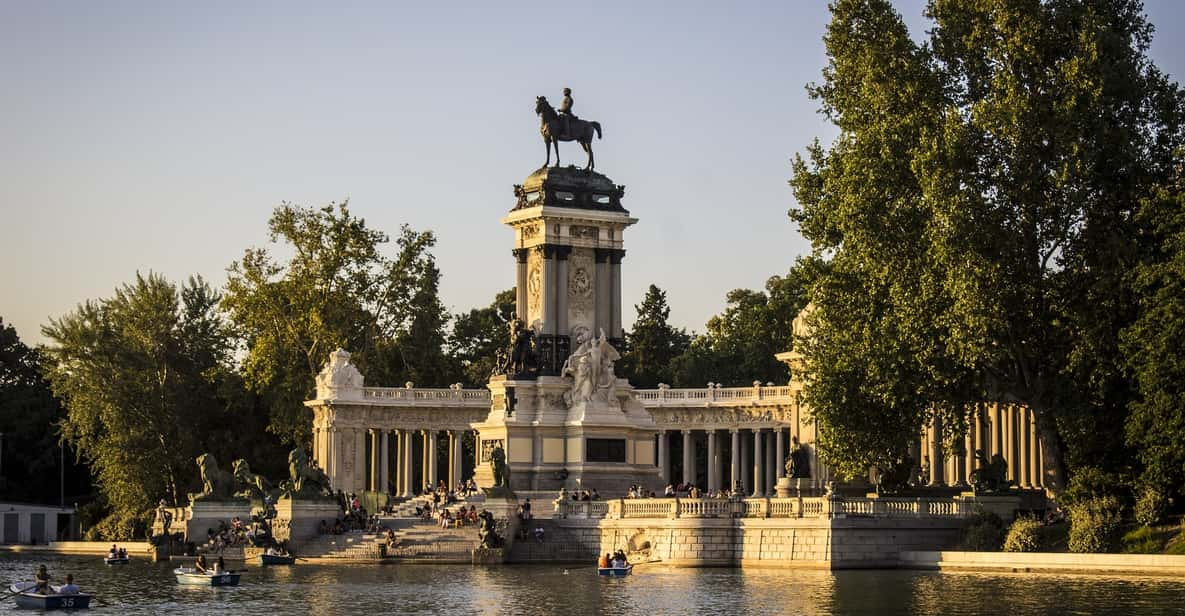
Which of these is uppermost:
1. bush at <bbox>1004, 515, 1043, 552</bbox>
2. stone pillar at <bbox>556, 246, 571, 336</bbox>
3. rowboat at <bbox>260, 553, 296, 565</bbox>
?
stone pillar at <bbox>556, 246, 571, 336</bbox>

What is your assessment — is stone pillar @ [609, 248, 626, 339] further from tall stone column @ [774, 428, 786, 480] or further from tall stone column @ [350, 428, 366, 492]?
tall stone column @ [350, 428, 366, 492]

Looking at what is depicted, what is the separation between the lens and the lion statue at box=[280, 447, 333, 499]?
7906cm

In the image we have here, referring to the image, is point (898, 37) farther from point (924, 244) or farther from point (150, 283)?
point (150, 283)

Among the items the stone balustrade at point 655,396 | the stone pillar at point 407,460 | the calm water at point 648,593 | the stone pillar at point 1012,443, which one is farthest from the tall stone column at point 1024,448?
the stone pillar at point 407,460

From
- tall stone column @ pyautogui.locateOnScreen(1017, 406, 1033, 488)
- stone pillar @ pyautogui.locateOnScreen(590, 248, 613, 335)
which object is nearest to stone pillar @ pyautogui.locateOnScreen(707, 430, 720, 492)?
tall stone column @ pyautogui.locateOnScreen(1017, 406, 1033, 488)

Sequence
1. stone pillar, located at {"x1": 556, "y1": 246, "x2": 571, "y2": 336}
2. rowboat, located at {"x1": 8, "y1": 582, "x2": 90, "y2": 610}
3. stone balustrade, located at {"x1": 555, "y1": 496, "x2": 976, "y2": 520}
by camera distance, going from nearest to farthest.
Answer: rowboat, located at {"x1": 8, "y1": 582, "x2": 90, "y2": 610} → stone balustrade, located at {"x1": 555, "y1": 496, "x2": 976, "y2": 520} → stone pillar, located at {"x1": 556, "y1": 246, "x2": 571, "y2": 336}

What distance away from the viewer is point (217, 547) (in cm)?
7844

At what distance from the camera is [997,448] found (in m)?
91.9

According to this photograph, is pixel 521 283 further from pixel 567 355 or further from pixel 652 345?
pixel 652 345

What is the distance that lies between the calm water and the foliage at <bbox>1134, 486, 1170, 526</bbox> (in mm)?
4841

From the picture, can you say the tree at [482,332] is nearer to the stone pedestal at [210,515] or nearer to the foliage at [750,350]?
the foliage at [750,350]

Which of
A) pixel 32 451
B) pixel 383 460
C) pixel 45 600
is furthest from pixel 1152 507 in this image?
pixel 32 451

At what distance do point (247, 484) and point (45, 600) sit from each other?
3094 centimetres

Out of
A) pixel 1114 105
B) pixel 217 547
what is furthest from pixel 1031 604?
pixel 217 547
